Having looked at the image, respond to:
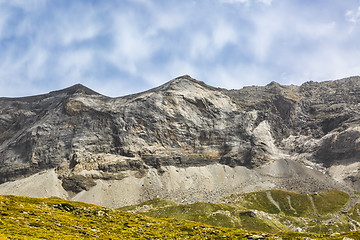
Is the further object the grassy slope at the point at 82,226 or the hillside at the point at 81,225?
the grassy slope at the point at 82,226

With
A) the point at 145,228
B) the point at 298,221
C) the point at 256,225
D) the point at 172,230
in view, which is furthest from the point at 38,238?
the point at 298,221

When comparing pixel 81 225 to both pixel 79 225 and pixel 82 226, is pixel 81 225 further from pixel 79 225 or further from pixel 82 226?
pixel 82 226

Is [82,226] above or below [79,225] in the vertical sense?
below

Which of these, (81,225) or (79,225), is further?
(81,225)

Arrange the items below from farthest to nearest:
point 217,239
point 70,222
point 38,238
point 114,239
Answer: point 217,239
point 70,222
point 114,239
point 38,238

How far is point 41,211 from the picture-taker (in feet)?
163

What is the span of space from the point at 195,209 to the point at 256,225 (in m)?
39.9

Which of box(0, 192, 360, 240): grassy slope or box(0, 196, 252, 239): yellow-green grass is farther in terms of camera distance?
Answer: box(0, 192, 360, 240): grassy slope

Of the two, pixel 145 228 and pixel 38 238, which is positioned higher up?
pixel 38 238

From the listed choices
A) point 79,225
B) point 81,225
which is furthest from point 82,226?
point 81,225

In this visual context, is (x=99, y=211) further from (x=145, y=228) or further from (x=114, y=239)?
(x=114, y=239)

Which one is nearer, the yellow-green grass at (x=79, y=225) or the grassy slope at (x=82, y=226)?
the yellow-green grass at (x=79, y=225)

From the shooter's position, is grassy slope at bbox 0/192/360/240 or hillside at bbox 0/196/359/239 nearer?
hillside at bbox 0/196/359/239

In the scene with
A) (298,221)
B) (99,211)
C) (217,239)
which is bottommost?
(298,221)
